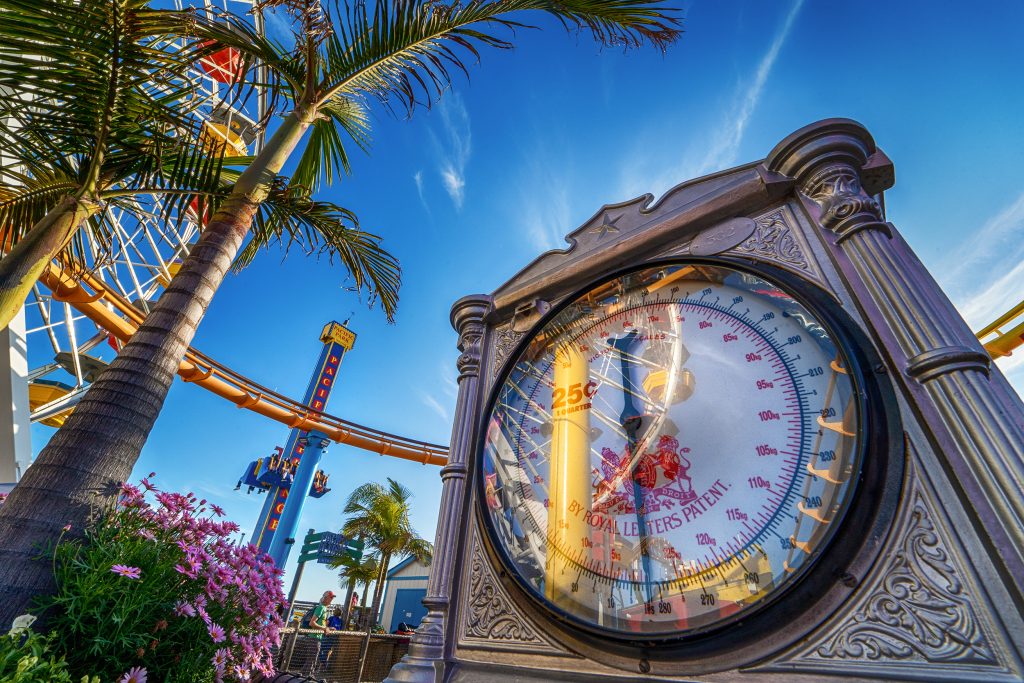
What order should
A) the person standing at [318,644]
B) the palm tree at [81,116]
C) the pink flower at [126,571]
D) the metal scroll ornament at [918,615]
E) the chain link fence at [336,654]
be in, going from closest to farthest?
the metal scroll ornament at [918,615] → the pink flower at [126,571] → the palm tree at [81,116] → the chain link fence at [336,654] → the person standing at [318,644]

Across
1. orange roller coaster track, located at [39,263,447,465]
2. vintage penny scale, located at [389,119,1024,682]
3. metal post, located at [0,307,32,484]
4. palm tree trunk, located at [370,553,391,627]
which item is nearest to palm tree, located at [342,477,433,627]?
palm tree trunk, located at [370,553,391,627]

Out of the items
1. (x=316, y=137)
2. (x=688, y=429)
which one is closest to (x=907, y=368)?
(x=688, y=429)

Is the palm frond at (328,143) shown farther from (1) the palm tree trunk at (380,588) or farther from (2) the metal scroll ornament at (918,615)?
(1) the palm tree trunk at (380,588)

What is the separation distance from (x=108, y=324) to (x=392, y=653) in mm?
6523

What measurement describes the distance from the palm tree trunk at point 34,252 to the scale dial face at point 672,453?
186 centimetres

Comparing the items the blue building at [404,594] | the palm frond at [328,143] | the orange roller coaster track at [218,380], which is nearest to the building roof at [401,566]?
the blue building at [404,594]

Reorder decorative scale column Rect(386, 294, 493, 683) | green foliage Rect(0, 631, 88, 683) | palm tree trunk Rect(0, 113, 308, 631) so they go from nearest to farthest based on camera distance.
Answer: green foliage Rect(0, 631, 88, 683) < decorative scale column Rect(386, 294, 493, 683) < palm tree trunk Rect(0, 113, 308, 631)

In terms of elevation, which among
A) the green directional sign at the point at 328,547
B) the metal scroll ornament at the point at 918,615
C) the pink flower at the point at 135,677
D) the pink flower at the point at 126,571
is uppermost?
the green directional sign at the point at 328,547

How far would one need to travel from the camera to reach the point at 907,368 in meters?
0.71

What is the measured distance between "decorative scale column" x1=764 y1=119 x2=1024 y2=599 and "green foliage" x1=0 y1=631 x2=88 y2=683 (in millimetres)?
1582

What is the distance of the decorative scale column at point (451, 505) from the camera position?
0.96m

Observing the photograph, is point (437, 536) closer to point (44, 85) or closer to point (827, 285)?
point (827, 285)

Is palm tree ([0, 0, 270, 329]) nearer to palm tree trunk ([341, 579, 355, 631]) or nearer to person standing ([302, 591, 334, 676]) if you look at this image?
person standing ([302, 591, 334, 676])

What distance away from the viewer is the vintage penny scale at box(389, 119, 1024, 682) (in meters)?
0.61
